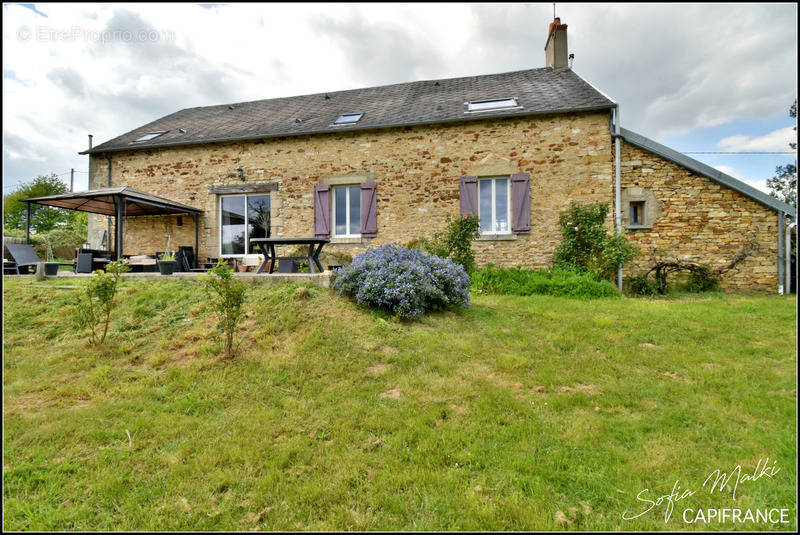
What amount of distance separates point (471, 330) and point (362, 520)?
9.93 ft

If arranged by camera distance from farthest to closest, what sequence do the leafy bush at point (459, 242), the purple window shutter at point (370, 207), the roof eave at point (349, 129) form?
the purple window shutter at point (370, 207)
the roof eave at point (349, 129)
the leafy bush at point (459, 242)

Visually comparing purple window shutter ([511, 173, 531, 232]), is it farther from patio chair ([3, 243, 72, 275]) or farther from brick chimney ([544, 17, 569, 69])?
patio chair ([3, 243, 72, 275])

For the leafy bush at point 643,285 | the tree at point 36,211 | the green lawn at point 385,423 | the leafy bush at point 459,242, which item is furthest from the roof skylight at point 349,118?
the tree at point 36,211

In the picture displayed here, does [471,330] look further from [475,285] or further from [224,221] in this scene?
[224,221]

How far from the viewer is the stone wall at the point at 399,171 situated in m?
8.35

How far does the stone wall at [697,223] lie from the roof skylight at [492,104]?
298 cm

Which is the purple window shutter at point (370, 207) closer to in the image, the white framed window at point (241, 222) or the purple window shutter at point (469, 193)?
the purple window shutter at point (469, 193)

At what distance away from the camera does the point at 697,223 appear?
796cm

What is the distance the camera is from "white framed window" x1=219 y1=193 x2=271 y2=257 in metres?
9.94

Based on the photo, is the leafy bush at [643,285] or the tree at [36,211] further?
the tree at [36,211]

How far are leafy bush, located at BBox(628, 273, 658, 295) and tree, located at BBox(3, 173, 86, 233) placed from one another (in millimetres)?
29388

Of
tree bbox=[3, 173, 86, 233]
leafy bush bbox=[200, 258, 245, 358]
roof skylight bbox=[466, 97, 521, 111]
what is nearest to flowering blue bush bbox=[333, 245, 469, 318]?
leafy bush bbox=[200, 258, 245, 358]

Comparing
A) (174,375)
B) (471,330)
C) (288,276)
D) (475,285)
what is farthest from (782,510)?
(475,285)

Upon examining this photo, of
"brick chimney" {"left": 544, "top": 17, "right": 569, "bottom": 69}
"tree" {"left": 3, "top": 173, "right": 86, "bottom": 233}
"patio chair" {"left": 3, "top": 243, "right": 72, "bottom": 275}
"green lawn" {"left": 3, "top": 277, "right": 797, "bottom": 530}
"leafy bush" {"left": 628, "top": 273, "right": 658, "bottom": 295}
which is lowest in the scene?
"green lawn" {"left": 3, "top": 277, "right": 797, "bottom": 530}
